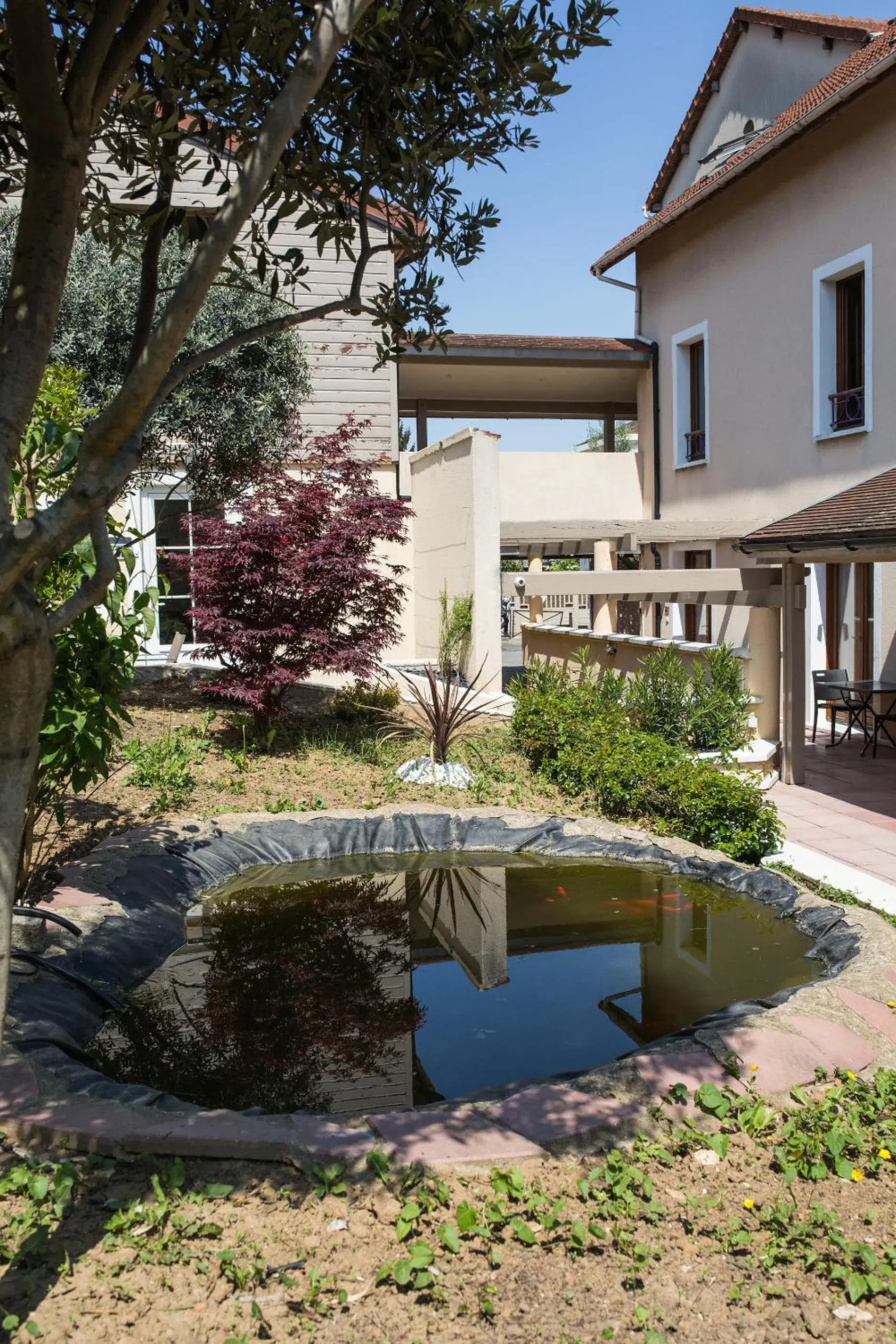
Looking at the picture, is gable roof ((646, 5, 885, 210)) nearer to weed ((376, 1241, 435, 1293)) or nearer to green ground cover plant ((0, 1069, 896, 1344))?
green ground cover plant ((0, 1069, 896, 1344))

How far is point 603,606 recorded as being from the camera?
51.1 ft

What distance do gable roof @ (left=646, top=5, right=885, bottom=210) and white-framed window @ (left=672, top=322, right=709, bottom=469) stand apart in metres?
3.97

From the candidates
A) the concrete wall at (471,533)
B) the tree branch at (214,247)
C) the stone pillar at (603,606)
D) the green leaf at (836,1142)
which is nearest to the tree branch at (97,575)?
the tree branch at (214,247)

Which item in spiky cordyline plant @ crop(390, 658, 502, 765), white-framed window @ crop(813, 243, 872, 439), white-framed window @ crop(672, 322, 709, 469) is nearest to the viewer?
spiky cordyline plant @ crop(390, 658, 502, 765)

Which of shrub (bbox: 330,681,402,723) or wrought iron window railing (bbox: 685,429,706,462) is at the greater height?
wrought iron window railing (bbox: 685,429,706,462)

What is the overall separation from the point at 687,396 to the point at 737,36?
5.65 m

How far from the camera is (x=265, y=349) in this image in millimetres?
12086

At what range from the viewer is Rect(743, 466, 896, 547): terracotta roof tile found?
29.1 ft

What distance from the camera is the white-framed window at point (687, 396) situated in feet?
54.7

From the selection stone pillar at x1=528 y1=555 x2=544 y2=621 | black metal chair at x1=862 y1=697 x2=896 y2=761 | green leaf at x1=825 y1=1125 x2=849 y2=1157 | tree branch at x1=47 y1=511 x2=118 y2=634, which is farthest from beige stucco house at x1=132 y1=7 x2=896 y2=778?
tree branch at x1=47 y1=511 x2=118 y2=634

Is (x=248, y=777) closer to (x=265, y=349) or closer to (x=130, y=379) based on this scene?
(x=265, y=349)

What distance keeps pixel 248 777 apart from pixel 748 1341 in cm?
724

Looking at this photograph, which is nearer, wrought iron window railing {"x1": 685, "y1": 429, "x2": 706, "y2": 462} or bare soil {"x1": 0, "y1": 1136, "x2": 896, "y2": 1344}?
bare soil {"x1": 0, "y1": 1136, "x2": 896, "y2": 1344}

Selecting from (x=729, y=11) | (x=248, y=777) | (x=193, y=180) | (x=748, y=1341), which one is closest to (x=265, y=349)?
(x=193, y=180)
